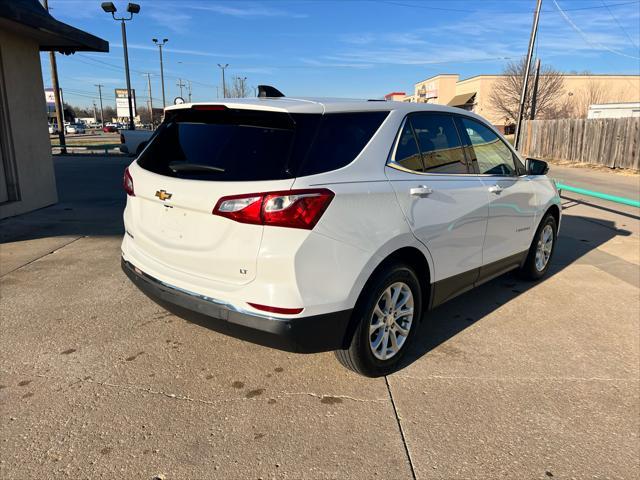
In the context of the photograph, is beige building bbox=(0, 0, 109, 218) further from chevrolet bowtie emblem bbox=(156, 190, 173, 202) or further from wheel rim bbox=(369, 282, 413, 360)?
wheel rim bbox=(369, 282, 413, 360)

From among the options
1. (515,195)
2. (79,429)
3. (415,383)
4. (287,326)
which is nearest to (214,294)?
(287,326)

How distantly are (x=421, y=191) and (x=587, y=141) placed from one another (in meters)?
23.9

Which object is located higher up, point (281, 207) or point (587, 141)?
point (281, 207)

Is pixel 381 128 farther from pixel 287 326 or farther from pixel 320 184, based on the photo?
pixel 287 326

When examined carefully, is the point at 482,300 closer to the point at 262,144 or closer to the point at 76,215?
the point at 262,144

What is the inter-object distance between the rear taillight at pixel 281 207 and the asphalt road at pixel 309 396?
3.86 ft

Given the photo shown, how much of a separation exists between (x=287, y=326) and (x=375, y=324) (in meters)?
0.75

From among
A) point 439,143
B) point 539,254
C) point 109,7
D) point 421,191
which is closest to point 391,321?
point 421,191

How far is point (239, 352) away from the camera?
3.62m

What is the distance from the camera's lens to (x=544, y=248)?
5453mm

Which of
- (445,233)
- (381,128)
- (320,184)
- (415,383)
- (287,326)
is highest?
(381,128)

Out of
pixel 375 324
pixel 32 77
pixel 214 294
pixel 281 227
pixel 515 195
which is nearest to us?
pixel 281 227

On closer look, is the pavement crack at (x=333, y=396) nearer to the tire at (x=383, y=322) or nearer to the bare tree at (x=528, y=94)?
the tire at (x=383, y=322)

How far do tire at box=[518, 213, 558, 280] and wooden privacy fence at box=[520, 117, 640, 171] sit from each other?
694 inches
